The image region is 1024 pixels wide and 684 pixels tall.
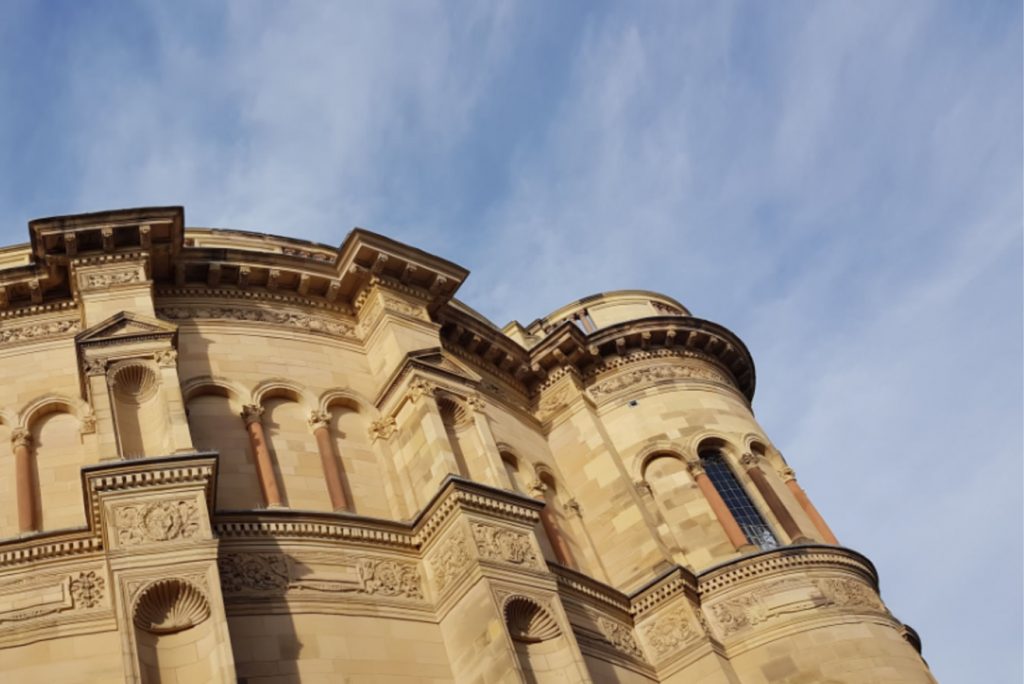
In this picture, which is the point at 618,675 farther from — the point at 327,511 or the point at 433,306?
the point at 433,306

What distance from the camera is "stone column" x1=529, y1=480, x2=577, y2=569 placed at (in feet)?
67.3

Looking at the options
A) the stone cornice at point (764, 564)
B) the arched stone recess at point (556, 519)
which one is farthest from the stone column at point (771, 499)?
the arched stone recess at point (556, 519)

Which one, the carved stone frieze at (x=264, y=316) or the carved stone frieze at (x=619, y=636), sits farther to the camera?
the carved stone frieze at (x=264, y=316)

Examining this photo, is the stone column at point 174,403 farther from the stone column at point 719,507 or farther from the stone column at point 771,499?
the stone column at point 771,499

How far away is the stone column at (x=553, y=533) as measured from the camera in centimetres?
2050

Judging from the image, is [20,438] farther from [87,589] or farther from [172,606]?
[172,606]

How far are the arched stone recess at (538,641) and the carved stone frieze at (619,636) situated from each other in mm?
3232

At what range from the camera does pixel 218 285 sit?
796 inches

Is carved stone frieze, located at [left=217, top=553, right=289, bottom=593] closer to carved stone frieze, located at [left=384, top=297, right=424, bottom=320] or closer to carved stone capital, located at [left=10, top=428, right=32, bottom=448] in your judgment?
carved stone capital, located at [left=10, top=428, right=32, bottom=448]

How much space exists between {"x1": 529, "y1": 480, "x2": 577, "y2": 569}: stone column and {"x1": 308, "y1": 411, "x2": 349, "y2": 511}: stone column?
402cm

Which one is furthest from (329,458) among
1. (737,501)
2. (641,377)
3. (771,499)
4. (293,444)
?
(771,499)

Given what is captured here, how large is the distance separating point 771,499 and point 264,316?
11444 mm

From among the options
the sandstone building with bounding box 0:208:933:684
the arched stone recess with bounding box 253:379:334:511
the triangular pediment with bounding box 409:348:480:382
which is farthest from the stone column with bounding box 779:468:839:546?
the arched stone recess with bounding box 253:379:334:511

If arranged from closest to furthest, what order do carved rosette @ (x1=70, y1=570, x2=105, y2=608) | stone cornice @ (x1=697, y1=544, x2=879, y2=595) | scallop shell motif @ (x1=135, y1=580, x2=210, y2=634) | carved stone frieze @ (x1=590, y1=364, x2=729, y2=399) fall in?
scallop shell motif @ (x1=135, y1=580, x2=210, y2=634) < carved rosette @ (x1=70, y1=570, x2=105, y2=608) < stone cornice @ (x1=697, y1=544, x2=879, y2=595) < carved stone frieze @ (x1=590, y1=364, x2=729, y2=399)
